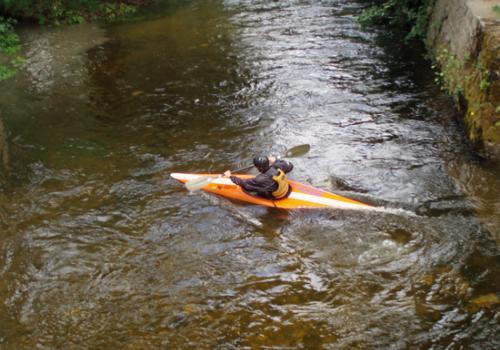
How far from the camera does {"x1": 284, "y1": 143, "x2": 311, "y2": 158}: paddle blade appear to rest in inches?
305

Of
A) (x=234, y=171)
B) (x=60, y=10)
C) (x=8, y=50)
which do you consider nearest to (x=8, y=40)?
(x=8, y=50)

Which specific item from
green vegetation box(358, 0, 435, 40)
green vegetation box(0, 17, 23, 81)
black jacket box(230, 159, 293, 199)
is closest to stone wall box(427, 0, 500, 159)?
green vegetation box(358, 0, 435, 40)

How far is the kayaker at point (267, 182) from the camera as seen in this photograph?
6805 mm

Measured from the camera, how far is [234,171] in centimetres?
781

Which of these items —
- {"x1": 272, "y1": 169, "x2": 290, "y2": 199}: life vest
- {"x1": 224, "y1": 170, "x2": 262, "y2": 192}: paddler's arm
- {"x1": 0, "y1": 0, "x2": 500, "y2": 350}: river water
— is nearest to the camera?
{"x1": 0, "y1": 0, "x2": 500, "y2": 350}: river water

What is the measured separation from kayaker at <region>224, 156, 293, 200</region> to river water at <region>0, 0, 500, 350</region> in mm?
282

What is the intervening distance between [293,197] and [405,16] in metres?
8.25

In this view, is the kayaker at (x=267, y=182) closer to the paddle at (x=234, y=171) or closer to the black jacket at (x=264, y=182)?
the black jacket at (x=264, y=182)

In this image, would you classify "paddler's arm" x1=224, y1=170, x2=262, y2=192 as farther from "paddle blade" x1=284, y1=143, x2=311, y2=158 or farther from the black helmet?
"paddle blade" x1=284, y1=143, x2=311, y2=158

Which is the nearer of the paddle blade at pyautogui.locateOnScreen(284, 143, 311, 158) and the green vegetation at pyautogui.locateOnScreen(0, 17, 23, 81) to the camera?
the paddle blade at pyautogui.locateOnScreen(284, 143, 311, 158)

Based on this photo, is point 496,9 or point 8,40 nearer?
point 496,9

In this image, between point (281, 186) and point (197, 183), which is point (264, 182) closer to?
point (281, 186)

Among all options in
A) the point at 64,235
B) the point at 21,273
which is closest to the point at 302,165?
the point at 64,235

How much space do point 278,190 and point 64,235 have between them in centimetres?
290
